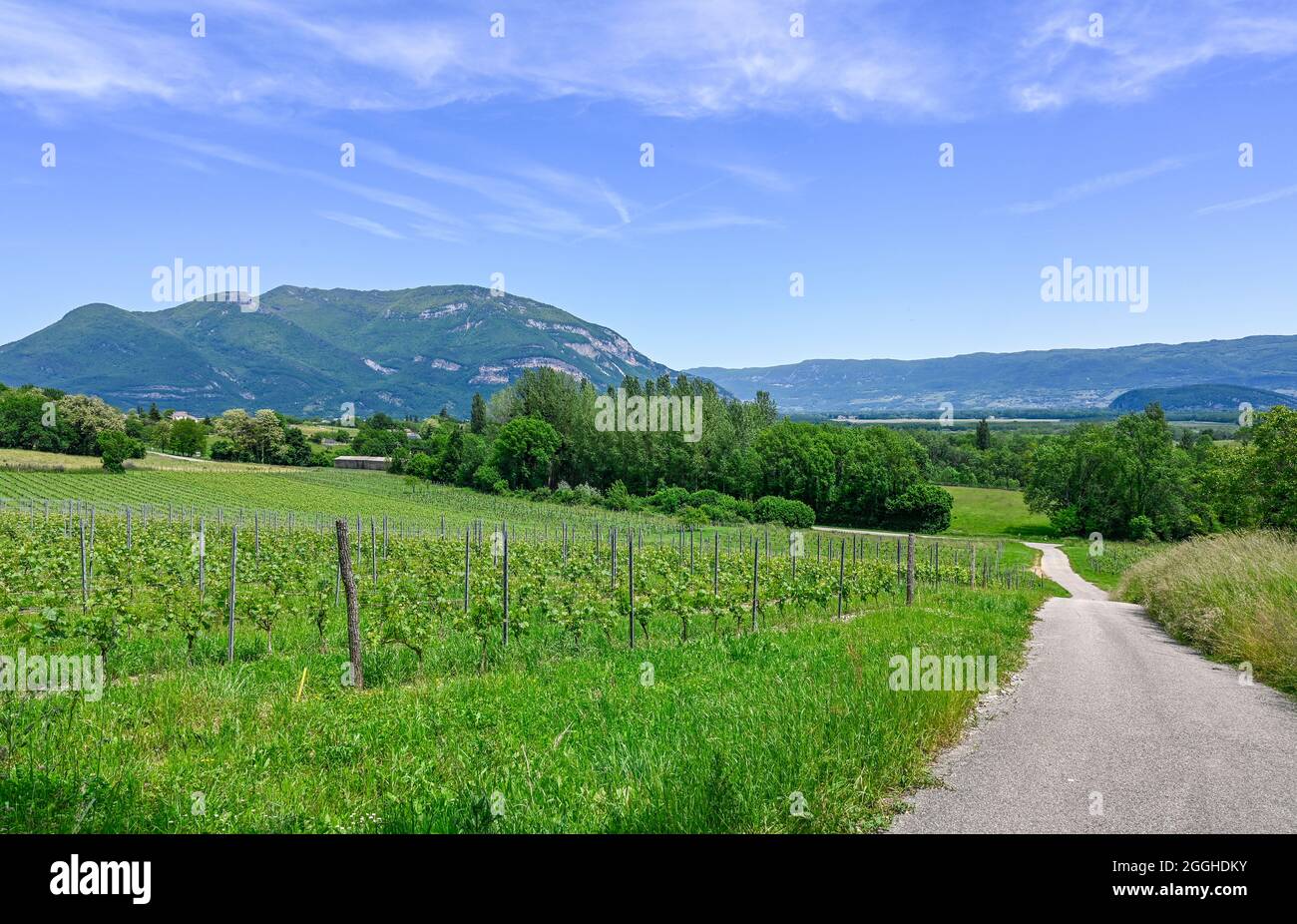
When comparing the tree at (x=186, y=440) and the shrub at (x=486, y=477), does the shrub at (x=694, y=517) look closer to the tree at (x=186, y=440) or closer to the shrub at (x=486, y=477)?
the shrub at (x=486, y=477)

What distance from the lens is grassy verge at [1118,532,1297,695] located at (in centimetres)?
1105

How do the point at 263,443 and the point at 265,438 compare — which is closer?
the point at 263,443

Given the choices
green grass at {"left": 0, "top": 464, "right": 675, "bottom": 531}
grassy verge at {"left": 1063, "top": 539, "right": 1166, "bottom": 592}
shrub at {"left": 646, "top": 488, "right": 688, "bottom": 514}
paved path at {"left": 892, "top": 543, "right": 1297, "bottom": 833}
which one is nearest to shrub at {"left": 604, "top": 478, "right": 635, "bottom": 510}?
shrub at {"left": 646, "top": 488, "right": 688, "bottom": 514}

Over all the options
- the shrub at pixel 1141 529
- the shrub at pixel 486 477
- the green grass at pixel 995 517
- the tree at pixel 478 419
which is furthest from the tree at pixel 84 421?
the shrub at pixel 1141 529

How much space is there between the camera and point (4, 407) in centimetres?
9906

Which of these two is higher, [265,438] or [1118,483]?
[265,438]

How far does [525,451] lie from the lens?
310 ft

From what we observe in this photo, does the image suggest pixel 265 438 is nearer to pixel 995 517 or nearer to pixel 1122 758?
pixel 995 517

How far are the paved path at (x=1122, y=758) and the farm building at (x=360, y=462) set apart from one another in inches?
4745

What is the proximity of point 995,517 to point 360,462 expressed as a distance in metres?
94.7

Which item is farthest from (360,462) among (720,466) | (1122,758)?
(1122,758)

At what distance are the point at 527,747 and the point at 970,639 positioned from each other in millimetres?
8632
